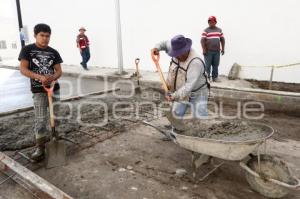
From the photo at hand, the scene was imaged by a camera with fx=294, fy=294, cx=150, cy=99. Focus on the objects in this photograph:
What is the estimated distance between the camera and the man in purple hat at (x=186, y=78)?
4.09 metres

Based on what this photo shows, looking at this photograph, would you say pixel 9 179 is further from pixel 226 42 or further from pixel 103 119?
pixel 226 42

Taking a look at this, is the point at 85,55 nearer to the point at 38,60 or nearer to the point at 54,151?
the point at 38,60

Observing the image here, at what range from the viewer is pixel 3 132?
5.83m

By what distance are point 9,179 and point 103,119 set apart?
2704mm

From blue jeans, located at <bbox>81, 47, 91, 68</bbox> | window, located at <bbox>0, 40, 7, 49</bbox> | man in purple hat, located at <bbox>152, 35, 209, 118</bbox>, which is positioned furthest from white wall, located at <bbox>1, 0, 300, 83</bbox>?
window, located at <bbox>0, 40, 7, 49</bbox>

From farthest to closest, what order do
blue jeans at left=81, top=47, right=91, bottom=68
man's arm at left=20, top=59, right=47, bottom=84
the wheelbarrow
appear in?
blue jeans at left=81, top=47, right=91, bottom=68 → man's arm at left=20, top=59, right=47, bottom=84 → the wheelbarrow

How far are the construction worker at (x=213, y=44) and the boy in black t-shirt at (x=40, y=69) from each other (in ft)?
18.4

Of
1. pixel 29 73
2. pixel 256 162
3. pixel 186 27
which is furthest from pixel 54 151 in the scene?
pixel 186 27

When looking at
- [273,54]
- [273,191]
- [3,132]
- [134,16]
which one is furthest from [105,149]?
[134,16]

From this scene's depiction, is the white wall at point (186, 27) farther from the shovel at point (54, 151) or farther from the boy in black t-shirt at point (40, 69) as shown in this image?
the shovel at point (54, 151)

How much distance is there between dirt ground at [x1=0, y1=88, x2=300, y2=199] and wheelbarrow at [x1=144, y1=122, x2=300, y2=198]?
0.22 m

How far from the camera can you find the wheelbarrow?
3.28 metres

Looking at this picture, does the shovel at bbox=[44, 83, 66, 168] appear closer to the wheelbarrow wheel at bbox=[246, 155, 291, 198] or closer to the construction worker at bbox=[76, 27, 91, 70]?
the wheelbarrow wheel at bbox=[246, 155, 291, 198]

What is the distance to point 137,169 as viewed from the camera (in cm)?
440
